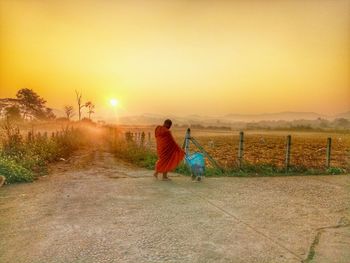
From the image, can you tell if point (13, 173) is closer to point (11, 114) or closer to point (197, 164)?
point (197, 164)

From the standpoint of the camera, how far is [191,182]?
29.5ft

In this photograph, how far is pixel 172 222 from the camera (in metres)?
5.33

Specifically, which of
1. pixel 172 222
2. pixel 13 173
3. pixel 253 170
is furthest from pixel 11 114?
pixel 172 222

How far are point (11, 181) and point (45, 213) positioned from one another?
3604 mm

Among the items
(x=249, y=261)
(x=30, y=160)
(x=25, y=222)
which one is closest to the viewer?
(x=249, y=261)

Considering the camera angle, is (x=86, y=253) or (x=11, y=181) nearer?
(x=86, y=253)

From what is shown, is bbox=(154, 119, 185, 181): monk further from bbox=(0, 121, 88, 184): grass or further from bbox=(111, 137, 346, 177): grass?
bbox=(0, 121, 88, 184): grass

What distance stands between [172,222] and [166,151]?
13.2ft

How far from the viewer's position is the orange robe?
9.17 meters

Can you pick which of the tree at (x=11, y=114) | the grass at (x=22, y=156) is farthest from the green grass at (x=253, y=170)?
the tree at (x=11, y=114)

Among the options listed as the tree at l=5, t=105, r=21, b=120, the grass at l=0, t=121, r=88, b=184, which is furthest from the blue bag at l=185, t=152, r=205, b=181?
the tree at l=5, t=105, r=21, b=120

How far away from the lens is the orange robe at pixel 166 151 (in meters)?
9.17

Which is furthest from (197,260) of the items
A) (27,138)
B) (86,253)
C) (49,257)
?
(27,138)

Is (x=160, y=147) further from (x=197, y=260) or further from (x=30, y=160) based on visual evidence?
(x=197, y=260)
